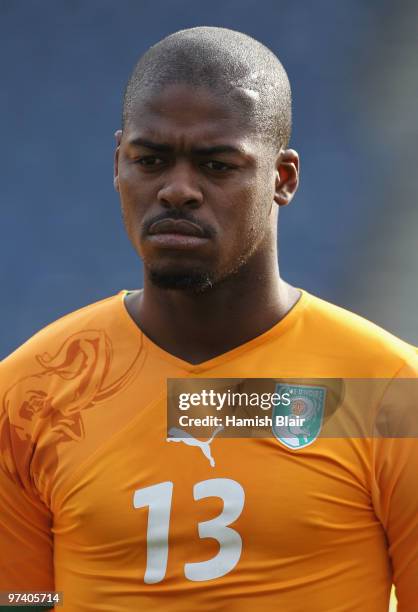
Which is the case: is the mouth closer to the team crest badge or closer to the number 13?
the team crest badge

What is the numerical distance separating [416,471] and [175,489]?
0.78m

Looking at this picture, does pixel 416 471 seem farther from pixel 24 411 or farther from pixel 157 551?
pixel 24 411

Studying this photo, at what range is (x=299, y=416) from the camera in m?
3.31

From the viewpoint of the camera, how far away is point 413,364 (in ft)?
10.9

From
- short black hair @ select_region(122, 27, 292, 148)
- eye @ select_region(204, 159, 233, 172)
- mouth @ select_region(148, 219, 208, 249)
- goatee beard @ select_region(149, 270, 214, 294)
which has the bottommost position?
goatee beard @ select_region(149, 270, 214, 294)

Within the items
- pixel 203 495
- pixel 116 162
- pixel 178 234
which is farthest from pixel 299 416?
pixel 116 162

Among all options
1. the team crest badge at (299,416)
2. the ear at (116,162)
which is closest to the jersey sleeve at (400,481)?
the team crest badge at (299,416)

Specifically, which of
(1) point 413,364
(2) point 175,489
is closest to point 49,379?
(2) point 175,489

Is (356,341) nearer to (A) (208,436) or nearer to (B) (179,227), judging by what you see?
(A) (208,436)

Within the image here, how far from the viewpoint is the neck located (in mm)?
3371

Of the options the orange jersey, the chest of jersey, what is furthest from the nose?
the chest of jersey

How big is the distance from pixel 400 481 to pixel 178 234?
3.47ft

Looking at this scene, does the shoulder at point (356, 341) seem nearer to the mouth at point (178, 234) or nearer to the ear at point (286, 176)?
the ear at point (286, 176)

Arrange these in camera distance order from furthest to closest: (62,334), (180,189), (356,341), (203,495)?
(62,334)
(356,341)
(203,495)
(180,189)
